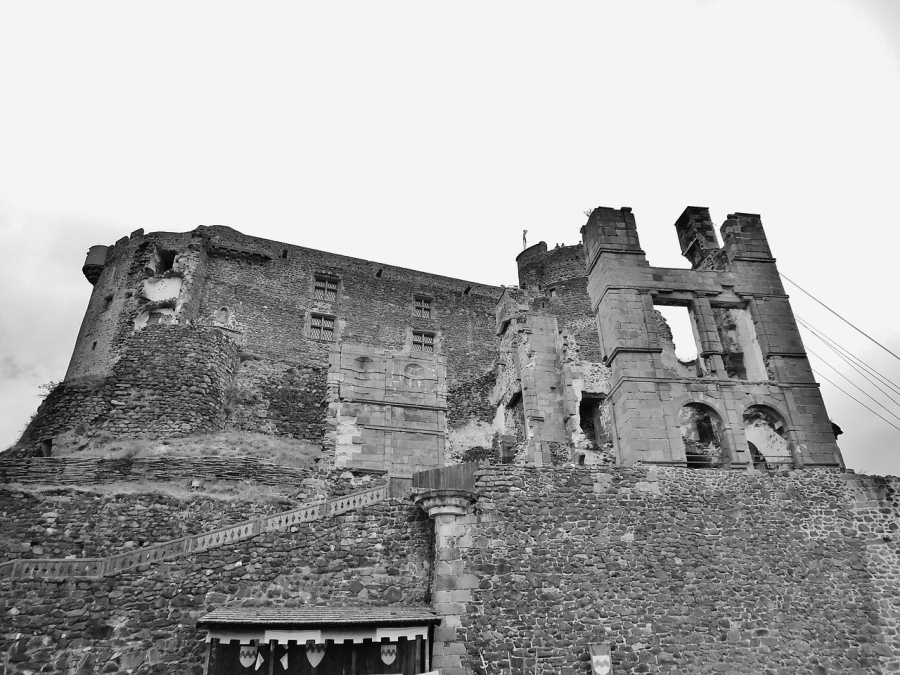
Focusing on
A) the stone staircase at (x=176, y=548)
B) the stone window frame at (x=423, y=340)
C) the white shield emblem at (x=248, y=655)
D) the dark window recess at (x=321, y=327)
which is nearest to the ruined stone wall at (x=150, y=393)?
the dark window recess at (x=321, y=327)

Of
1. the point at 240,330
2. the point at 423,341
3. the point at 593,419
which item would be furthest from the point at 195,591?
the point at 423,341

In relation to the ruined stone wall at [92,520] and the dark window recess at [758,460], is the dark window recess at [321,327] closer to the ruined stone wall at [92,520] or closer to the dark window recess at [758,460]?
the ruined stone wall at [92,520]

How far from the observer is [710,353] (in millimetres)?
17281

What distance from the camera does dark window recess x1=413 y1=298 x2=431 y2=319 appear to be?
31906 mm

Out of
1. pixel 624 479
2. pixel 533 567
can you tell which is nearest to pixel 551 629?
pixel 533 567

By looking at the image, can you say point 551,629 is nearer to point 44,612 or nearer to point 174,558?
point 174,558

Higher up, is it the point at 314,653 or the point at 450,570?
the point at 450,570

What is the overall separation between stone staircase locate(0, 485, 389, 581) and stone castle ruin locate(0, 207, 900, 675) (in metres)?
0.04

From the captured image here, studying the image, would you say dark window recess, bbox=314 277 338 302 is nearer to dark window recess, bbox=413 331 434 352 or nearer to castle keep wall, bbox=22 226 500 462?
castle keep wall, bbox=22 226 500 462

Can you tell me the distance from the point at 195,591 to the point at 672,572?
30.5 feet

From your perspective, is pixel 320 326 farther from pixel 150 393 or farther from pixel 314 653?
pixel 314 653

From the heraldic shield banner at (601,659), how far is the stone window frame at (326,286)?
21592 millimetres

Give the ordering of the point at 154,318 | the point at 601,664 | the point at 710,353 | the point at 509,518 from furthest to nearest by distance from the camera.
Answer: the point at 154,318 < the point at 710,353 < the point at 509,518 < the point at 601,664

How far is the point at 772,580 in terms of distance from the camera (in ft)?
43.6
